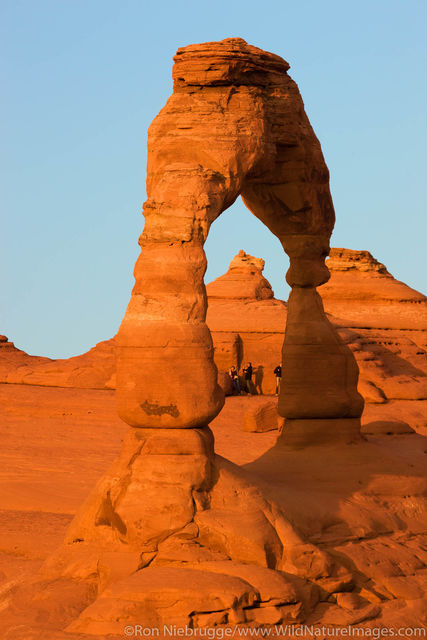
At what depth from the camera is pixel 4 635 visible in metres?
7.61

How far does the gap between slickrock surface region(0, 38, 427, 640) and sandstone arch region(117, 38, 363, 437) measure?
2 cm

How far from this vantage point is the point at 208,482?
9008 millimetres

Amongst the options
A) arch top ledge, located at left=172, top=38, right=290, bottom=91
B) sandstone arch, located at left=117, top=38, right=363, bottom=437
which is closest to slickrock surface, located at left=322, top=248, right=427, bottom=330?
sandstone arch, located at left=117, top=38, right=363, bottom=437

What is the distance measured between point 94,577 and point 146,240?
3.37m

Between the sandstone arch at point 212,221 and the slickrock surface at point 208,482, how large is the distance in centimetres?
2

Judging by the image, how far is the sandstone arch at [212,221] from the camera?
9.17 metres

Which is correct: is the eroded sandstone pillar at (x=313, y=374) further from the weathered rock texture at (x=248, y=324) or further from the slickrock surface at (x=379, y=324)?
the weathered rock texture at (x=248, y=324)

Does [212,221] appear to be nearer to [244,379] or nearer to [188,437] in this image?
[188,437]

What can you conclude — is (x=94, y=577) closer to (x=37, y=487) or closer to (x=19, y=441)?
(x=37, y=487)

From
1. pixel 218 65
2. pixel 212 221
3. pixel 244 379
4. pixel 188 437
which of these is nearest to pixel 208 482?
pixel 188 437

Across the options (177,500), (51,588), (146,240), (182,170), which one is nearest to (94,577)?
(51,588)

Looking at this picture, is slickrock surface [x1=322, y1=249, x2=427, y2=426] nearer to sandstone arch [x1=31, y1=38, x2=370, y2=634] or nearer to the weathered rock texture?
the weathered rock texture

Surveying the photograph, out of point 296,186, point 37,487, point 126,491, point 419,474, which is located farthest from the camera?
point 37,487

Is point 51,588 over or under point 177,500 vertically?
under
